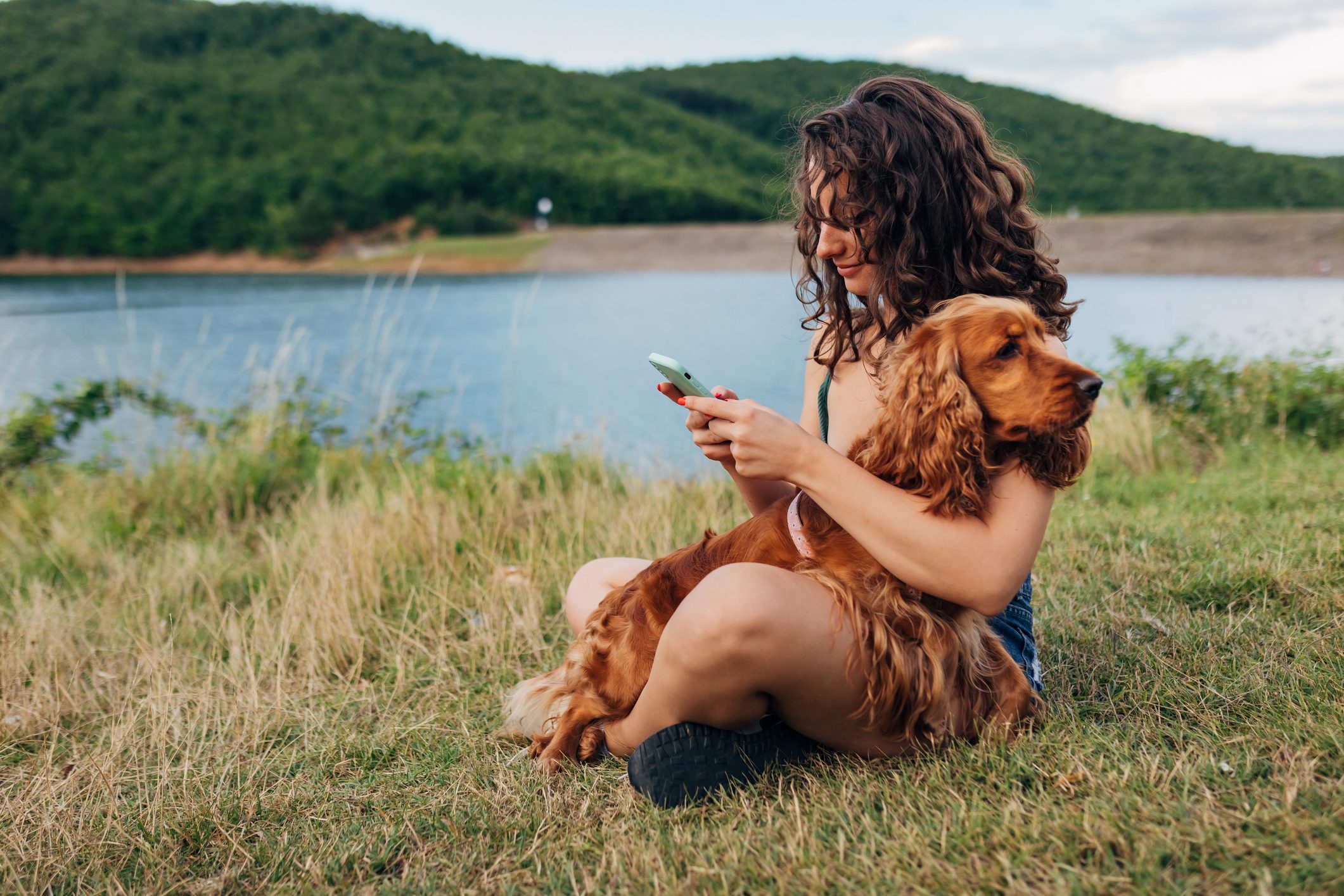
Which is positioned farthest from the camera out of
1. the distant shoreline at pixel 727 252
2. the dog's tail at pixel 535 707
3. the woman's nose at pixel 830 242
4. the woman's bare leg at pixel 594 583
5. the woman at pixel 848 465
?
the distant shoreline at pixel 727 252

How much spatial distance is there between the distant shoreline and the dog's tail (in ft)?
5.22

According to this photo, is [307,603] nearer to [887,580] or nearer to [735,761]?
[735,761]

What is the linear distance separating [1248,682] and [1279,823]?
0.81 meters

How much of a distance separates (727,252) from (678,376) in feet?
96.2

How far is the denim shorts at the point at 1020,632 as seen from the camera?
2207mm

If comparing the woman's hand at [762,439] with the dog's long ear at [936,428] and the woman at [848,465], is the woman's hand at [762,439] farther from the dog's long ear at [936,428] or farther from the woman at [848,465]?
the dog's long ear at [936,428]

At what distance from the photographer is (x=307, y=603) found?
3.75 metres

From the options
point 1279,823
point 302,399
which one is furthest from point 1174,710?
point 302,399

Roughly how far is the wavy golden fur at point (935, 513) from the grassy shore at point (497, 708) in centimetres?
16

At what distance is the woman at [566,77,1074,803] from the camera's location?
1810mm

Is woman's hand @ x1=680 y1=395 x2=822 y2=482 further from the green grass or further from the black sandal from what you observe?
the green grass

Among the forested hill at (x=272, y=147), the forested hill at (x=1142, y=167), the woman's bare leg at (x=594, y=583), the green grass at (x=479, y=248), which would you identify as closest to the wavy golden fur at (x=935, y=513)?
the woman's bare leg at (x=594, y=583)

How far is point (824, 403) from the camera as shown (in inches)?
99.7

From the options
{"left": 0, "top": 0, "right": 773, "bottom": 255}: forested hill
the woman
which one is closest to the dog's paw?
the woman
